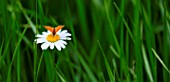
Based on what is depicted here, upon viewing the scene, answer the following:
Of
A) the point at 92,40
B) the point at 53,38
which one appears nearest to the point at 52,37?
the point at 53,38

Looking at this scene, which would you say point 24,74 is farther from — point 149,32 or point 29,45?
point 149,32

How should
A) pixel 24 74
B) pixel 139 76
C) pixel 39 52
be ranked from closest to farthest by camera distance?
pixel 139 76 → pixel 24 74 → pixel 39 52

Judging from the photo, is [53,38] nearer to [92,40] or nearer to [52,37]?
[52,37]

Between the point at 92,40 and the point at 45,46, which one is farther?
the point at 92,40

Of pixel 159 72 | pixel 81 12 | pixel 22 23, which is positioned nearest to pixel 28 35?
pixel 22 23

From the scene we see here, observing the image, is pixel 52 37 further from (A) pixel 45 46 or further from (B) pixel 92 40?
(B) pixel 92 40

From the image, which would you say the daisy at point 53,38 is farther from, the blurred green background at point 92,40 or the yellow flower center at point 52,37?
the blurred green background at point 92,40

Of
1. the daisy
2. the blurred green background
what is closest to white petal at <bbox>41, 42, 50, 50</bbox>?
the daisy

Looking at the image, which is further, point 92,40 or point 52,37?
point 92,40

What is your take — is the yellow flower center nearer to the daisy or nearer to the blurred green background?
the daisy
